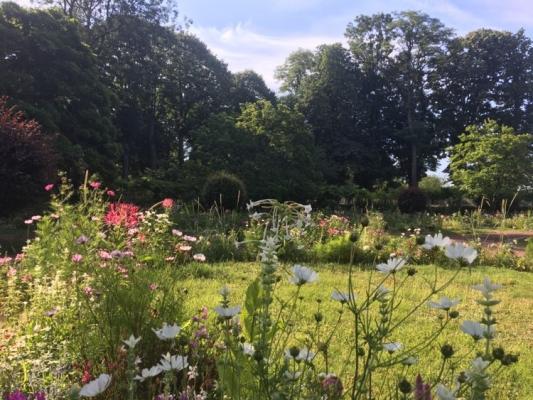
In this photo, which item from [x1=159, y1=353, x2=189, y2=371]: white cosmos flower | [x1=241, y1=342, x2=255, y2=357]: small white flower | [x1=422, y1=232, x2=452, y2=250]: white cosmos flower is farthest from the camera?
[x1=241, y1=342, x2=255, y2=357]: small white flower

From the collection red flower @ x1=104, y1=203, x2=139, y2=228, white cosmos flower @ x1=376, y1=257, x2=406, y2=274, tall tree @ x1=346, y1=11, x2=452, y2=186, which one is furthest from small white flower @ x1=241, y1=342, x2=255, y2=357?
tall tree @ x1=346, y1=11, x2=452, y2=186

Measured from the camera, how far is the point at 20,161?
8.76m

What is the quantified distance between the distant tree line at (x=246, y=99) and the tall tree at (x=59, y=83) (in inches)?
1.5

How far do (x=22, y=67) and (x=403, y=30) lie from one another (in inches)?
982

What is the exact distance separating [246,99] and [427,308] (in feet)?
79.0

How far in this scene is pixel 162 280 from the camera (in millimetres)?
2863

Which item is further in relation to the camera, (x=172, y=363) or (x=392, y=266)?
(x=392, y=266)

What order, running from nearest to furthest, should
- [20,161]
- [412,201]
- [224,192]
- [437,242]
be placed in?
[437,242] → [20,161] → [224,192] → [412,201]

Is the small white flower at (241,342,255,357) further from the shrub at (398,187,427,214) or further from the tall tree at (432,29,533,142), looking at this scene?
the tall tree at (432,29,533,142)

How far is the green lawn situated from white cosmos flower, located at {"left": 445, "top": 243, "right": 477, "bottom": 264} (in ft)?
3.41

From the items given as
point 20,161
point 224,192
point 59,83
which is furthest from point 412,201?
point 20,161

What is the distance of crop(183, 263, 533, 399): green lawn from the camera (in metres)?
3.08

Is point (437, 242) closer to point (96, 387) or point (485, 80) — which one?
point (96, 387)

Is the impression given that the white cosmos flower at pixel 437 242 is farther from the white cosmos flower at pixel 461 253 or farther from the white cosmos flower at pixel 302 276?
the white cosmos flower at pixel 302 276
